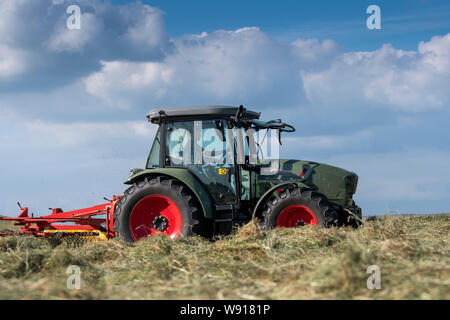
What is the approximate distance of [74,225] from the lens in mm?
9297

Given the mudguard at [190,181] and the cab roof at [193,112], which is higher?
the cab roof at [193,112]

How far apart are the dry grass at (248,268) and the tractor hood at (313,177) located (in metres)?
1.42

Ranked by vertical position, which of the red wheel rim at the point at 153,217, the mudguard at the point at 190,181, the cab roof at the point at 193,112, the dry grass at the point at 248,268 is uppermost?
the cab roof at the point at 193,112

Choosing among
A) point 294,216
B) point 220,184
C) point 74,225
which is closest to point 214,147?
point 220,184

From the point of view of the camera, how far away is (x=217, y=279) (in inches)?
197

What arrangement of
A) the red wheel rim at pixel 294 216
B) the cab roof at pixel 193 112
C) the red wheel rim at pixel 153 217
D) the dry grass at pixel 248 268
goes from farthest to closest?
the cab roof at pixel 193 112
the red wheel rim at pixel 153 217
the red wheel rim at pixel 294 216
the dry grass at pixel 248 268

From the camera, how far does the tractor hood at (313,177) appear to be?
897 cm

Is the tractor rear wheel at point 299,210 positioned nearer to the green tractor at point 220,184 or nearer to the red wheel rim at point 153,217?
the green tractor at point 220,184

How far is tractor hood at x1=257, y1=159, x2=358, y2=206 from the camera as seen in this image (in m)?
8.97

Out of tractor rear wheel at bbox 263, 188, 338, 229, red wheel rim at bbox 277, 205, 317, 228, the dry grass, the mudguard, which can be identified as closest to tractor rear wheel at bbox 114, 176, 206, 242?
the mudguard

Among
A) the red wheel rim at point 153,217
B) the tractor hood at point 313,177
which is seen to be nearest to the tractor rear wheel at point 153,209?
the red wheel rim at point 153,217

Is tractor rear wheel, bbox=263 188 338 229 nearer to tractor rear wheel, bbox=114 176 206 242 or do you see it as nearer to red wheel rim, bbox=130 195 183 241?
tractor rear wheel, bbox=114 176 206 242

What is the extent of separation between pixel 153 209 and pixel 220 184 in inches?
51.1
